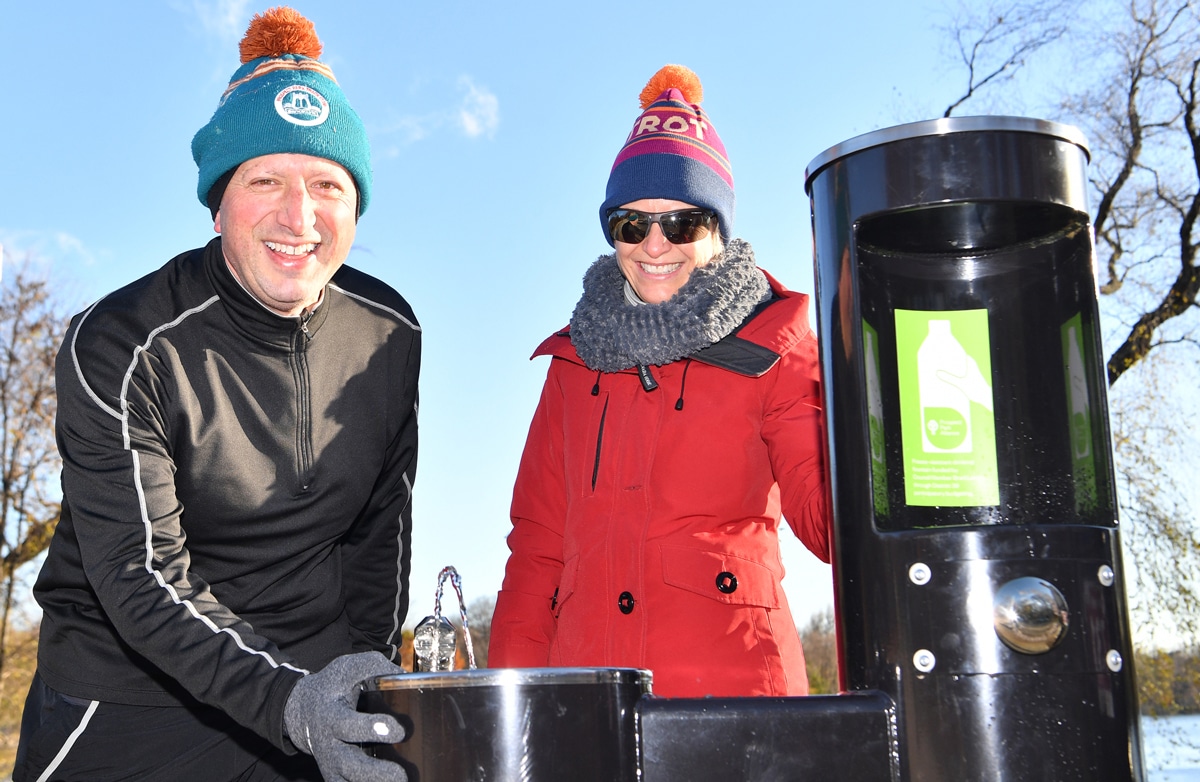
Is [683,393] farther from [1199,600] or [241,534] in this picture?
[1199,600]

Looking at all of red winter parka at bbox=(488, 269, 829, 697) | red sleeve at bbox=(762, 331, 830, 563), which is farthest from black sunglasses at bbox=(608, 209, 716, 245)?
red sleeve at bbox=(762, 331, 830, 563)

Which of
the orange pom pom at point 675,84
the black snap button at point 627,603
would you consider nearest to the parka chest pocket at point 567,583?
the black snap button at point 627,603

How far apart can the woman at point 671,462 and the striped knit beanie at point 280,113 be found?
0.64m

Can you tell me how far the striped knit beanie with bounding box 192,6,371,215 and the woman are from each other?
64 centimetres

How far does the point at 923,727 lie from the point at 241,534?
1525mm

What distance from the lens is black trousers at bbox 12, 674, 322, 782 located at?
2.19 meters

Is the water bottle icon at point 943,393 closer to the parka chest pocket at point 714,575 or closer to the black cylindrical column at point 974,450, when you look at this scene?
the black cylindrical column at point 974,450

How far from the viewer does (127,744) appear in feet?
7.27

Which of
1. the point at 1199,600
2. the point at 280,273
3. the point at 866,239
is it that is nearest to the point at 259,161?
the point at 280,273

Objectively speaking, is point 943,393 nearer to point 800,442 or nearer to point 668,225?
point 800,442

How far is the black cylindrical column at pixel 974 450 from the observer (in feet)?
4.05

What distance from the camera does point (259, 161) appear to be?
2408 millimetres

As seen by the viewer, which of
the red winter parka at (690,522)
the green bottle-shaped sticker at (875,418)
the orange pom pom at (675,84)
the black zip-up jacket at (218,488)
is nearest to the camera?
the green bottle-shaped sticker at (875,418)

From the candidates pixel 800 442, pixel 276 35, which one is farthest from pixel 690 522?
pixel 276 35
